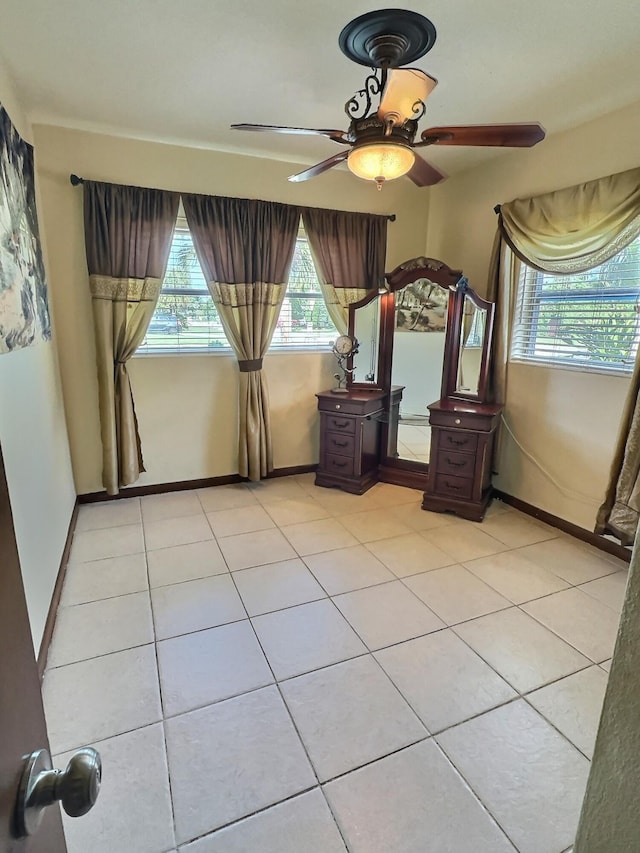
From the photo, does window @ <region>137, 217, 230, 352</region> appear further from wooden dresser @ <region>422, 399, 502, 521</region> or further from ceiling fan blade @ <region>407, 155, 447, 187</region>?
wooden dresser @ <region>422, 399, 502, 521</region>

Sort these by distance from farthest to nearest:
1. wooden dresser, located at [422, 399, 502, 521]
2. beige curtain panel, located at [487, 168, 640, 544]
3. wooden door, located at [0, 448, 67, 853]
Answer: wooden dresser, located at [422, 399, 502, 521], beige curtain panel, located at [487, 168, 640, 544], wooden door, located at [0, 448, 67, 853]

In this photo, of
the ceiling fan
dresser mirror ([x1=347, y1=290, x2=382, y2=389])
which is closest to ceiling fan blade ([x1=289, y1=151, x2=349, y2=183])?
the ceiling fan

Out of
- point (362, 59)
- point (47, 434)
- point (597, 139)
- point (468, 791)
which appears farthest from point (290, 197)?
point (468, 791)

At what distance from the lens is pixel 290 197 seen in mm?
3480

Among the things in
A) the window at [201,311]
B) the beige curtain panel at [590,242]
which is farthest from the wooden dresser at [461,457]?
the window at [201,311]

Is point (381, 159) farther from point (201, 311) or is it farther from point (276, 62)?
point (201, 311)

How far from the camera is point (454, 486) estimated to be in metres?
3.21

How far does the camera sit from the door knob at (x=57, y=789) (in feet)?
1.70

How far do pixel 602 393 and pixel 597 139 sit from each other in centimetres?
149

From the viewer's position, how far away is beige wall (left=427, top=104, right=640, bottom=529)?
263 centimetres

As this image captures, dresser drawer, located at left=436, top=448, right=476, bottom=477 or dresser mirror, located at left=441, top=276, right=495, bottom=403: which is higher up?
dresser mirror, located at left=441, top=276, right=495, bottom=403

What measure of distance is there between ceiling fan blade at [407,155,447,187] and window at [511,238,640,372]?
1.05 metres

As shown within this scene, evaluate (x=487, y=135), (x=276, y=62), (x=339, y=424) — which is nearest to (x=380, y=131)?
(x=487, y=135)

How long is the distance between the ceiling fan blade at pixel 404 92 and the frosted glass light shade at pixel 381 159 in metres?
0.10
